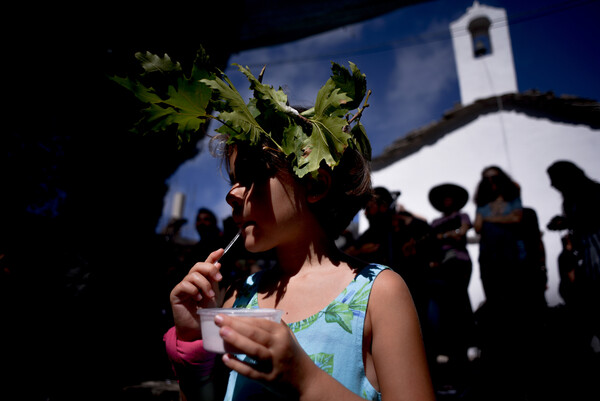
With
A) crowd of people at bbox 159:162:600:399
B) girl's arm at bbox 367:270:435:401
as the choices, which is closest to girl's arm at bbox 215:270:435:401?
girl's arm at bbox 367:270:435:401

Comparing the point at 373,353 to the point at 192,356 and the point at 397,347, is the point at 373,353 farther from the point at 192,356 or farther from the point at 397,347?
the point at 192,356

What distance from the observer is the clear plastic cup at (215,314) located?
0.80 meters

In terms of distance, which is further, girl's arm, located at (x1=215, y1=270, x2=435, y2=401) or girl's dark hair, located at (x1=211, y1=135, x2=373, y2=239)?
girl's dark hair, located at (x1=211, y1=135, x2=373, y2=239)

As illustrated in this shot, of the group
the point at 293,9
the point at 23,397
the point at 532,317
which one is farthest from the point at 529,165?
the point at 23,397

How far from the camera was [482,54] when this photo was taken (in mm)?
10766

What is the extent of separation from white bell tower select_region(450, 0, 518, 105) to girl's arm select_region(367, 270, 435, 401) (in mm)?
11124

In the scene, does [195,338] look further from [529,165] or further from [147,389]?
[529,165]

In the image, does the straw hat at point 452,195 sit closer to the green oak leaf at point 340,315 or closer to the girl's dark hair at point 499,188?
the girl's dark hair at point 499,188

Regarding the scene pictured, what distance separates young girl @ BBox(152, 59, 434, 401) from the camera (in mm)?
777

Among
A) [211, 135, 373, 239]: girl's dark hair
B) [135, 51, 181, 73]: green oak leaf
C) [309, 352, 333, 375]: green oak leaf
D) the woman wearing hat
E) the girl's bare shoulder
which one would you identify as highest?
[135, 51, 181, 73]: green oak leaf

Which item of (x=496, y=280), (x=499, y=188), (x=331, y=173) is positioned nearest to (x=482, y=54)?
(x=499, y=188)

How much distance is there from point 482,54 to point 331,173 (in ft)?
39.5

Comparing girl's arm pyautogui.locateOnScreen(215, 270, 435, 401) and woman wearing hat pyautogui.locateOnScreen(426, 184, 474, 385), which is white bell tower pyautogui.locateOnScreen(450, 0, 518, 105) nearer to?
woman wearing hat pyautogui.locateOnScreen(426, 184, 474, 385)

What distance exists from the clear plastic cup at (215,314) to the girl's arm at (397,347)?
0.33 metres
